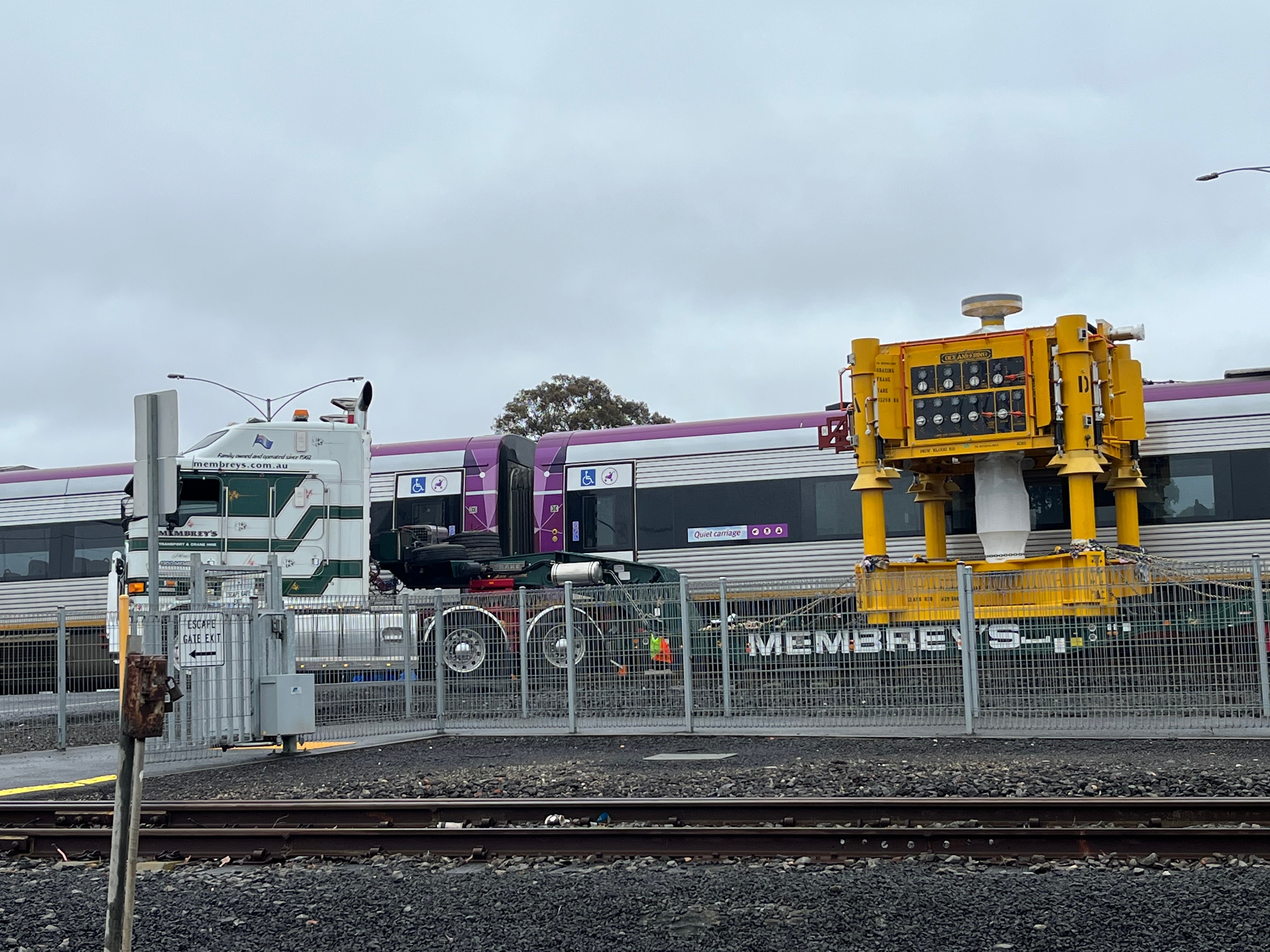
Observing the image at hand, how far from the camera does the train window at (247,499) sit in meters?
20.5

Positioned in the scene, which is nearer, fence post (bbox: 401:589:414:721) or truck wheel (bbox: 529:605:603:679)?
truck wheel (bbox: 529:605:603:679)

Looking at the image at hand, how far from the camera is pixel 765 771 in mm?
11352

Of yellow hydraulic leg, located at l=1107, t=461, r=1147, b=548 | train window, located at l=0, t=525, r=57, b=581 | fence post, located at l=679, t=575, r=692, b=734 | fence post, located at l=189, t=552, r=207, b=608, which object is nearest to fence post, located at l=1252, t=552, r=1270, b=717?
fence post, located at l=679, t=575, r=692, b=734

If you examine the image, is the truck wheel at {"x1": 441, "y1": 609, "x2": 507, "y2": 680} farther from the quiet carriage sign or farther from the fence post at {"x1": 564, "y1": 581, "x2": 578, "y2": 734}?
the quiet carriage sign

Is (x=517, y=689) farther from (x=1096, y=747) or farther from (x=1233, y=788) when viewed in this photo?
(x=1233, y=788)

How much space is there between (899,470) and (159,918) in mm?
14219

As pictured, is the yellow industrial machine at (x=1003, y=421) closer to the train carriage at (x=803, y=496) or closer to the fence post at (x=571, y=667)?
the train carriage at (x=803, y=496)

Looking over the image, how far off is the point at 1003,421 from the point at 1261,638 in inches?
216

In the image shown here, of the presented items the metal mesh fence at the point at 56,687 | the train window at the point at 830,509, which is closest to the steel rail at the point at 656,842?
the metal mesh fence at the point at 56,687

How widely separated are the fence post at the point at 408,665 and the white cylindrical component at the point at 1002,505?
25.7 feet

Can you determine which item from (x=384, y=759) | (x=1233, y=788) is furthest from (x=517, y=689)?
(x=1233, y=788)

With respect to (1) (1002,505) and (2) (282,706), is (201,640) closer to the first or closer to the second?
(2) (282,706)

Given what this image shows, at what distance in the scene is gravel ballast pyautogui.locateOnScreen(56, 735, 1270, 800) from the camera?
10203 millimetres

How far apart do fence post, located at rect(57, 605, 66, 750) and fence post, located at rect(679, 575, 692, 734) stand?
275 inches
